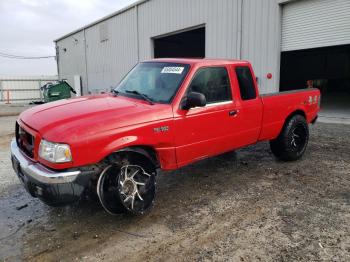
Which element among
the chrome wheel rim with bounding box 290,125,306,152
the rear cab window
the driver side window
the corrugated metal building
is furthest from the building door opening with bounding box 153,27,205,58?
the driver side window

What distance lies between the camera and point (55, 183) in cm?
301

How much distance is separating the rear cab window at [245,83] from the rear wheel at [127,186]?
2.00 metres

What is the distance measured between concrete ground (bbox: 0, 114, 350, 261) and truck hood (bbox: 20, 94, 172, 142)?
44.9 inches

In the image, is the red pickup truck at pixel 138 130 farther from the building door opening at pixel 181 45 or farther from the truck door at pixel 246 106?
the building door opening at pixel 181 45

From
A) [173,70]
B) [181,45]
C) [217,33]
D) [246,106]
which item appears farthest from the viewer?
[181,45]

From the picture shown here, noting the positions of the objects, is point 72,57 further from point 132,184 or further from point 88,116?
point 132,184

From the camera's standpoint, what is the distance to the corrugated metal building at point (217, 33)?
10172mm

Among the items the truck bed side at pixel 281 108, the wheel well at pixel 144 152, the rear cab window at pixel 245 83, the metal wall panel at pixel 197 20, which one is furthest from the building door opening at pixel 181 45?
the wheel well at pixel 144 152

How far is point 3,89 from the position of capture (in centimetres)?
2731

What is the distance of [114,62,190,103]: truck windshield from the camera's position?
4.05 m

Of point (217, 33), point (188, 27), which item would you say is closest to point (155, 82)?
point (217, 33)

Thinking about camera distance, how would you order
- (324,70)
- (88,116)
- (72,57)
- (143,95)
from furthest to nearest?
(72,57), (324,70), (143,95), (88,116)

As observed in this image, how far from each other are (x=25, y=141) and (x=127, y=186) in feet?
4.41

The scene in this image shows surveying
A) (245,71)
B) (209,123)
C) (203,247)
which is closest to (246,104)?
(245,71)
